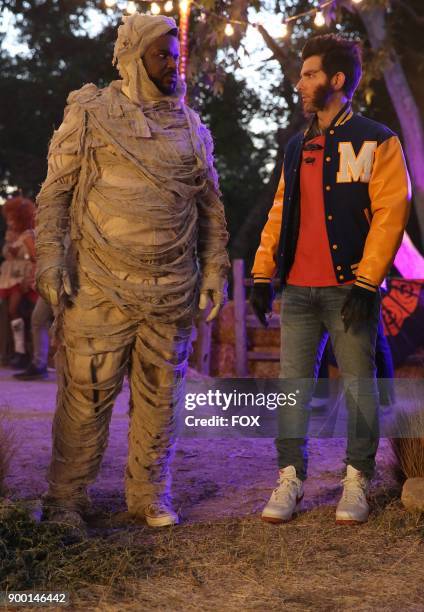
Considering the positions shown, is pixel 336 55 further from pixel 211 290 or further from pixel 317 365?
pixel 317 365

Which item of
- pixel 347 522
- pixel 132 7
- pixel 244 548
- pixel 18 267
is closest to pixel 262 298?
pixel 347 522

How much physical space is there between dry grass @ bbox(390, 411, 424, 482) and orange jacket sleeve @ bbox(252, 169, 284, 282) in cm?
97

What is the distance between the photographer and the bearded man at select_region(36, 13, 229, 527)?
393 centimetres

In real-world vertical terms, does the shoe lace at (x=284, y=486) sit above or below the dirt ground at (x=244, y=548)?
above

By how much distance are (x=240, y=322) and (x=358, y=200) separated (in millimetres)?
6260

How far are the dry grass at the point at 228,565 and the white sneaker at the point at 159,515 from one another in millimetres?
57

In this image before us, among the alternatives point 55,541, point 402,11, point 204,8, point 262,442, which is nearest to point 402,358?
point 262,442

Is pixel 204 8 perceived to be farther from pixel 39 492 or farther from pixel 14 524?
pixel 14 524

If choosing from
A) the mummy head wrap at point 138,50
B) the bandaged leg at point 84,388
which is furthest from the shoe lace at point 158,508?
the mummy head wrap at point 138,50

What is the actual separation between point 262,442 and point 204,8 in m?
5.35

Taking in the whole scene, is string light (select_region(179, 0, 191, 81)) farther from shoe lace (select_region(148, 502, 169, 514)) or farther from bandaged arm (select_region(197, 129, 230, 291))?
shoe lace (select_region(148, 502, 169, 514))

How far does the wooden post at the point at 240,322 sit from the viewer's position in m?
10.3

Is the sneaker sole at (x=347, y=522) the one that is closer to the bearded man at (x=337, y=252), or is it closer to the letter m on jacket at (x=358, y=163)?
the bearded man at (x=337, y=252)

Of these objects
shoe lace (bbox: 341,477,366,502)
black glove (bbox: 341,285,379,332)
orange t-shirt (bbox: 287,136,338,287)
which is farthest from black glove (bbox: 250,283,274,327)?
shoe lace (bbox: 341,477,366,502)
